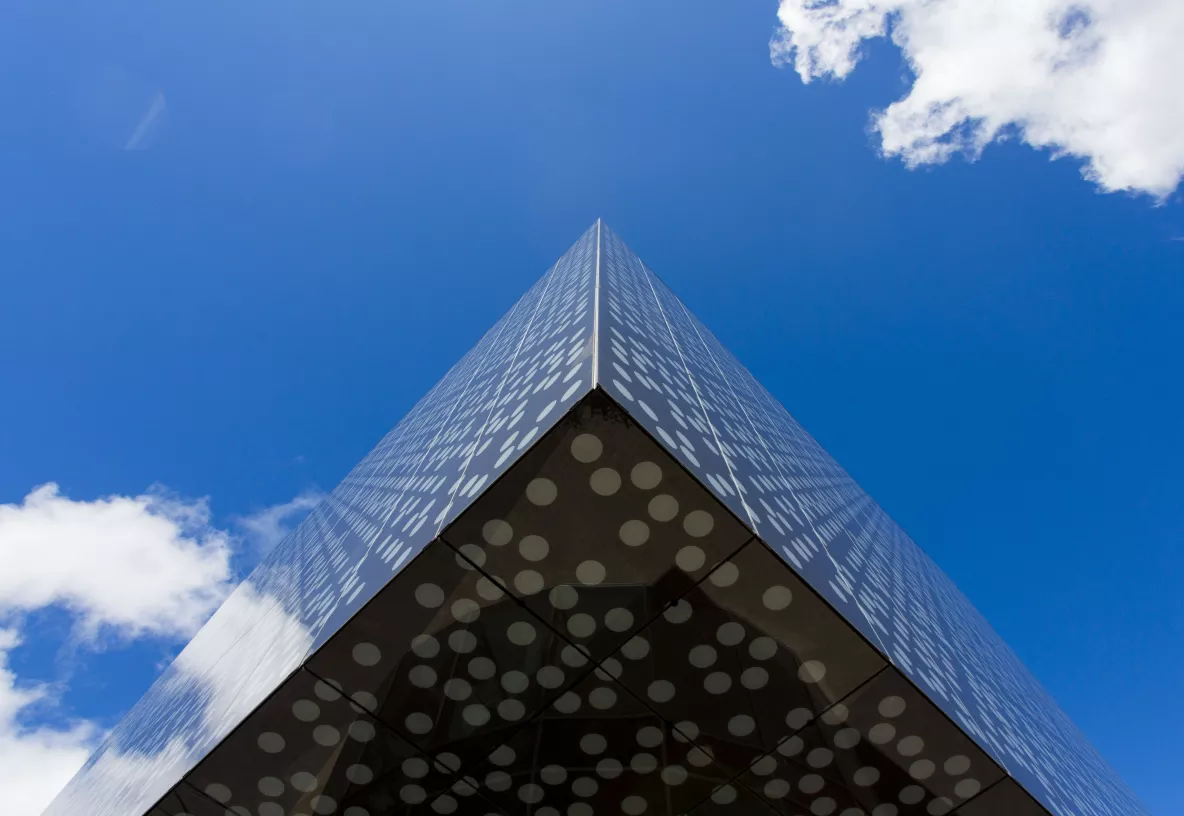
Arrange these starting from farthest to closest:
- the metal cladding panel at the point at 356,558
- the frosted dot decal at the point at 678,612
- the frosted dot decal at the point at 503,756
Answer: the frosted dot decal at the point at 503,756, the metal cladding panel at the point at 356,558, the frosted dot decal at the point at 678,612

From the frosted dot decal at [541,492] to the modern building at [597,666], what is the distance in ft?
0.08

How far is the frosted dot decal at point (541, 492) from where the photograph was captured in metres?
8.41

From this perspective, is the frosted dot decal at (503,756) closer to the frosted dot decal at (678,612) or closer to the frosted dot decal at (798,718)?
the frosted dot decal at (678,612)

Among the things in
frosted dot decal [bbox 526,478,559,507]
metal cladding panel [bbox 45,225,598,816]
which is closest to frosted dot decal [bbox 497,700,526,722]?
metal cladding panel [bbox 45,225,598,816]

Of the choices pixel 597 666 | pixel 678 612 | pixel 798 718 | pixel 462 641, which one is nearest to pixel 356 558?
pixel 462 641

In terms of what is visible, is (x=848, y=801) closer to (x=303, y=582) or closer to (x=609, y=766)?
(x=609, y=766)

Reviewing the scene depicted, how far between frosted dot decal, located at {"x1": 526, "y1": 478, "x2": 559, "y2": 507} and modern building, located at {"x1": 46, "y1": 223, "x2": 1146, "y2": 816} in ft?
0.08

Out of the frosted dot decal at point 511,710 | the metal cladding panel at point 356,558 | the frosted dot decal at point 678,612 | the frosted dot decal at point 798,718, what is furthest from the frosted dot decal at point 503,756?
the frosted dot decal at point 798,718

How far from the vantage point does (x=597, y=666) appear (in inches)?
380

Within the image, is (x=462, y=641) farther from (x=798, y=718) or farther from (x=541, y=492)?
(x=798, y=718)

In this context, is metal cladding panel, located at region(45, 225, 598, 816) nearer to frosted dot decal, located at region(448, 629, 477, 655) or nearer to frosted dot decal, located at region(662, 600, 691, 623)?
frosted dot decal, located at region(448, 629, 477, 655)

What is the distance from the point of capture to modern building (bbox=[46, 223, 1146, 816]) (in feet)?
28.4

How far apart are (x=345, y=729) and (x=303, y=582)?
8.73m

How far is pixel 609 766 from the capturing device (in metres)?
10.7
